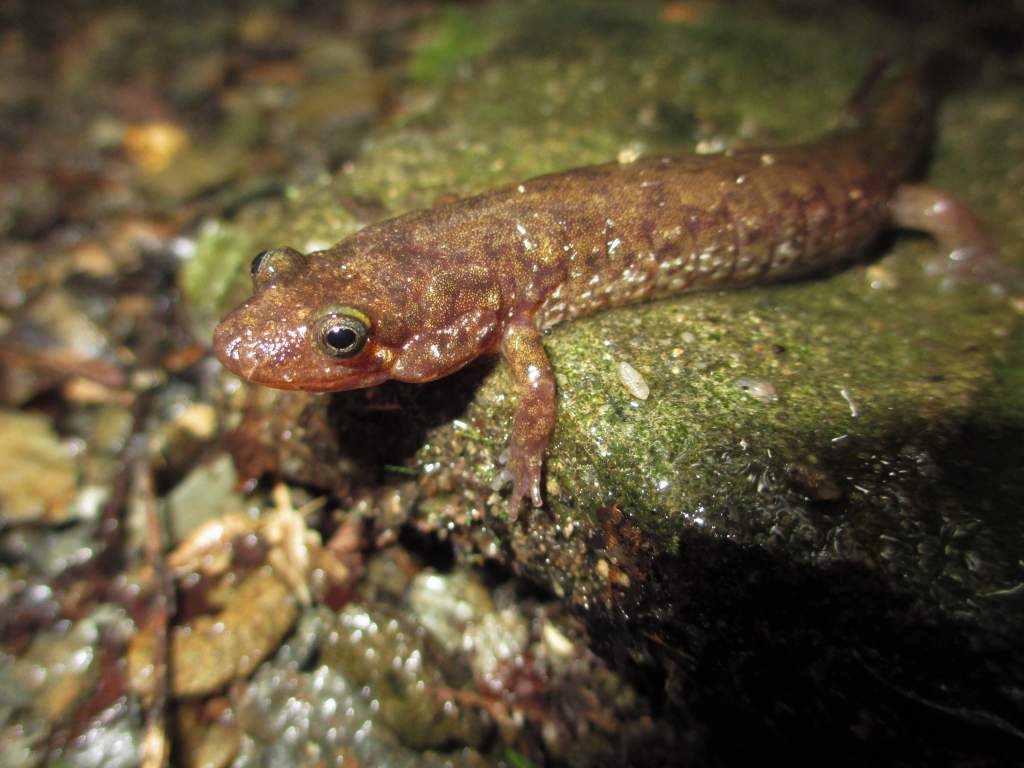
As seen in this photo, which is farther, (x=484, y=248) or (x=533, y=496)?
(x=484, y=248)

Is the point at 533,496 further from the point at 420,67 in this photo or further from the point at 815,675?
the point at 420,67

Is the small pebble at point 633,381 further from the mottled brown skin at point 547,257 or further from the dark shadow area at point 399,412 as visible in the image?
the dark shadow area at point 399,412

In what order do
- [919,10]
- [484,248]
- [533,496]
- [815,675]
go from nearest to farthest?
1. [815,675]
2. [533,496]
3. [484,248]
4. [919,10]

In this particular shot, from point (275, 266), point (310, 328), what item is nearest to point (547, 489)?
point (310, 328)

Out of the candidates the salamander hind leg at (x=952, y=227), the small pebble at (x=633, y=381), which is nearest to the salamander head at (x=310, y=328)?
the small pebble at (x=633, y=381)

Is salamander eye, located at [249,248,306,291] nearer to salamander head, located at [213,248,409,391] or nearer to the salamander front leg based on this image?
salamander head, located at [213,248,409,391]

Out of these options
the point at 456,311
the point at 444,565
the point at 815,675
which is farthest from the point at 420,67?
the point at 815,675

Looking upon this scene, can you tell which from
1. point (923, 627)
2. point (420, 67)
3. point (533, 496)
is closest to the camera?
point (923, 627)
